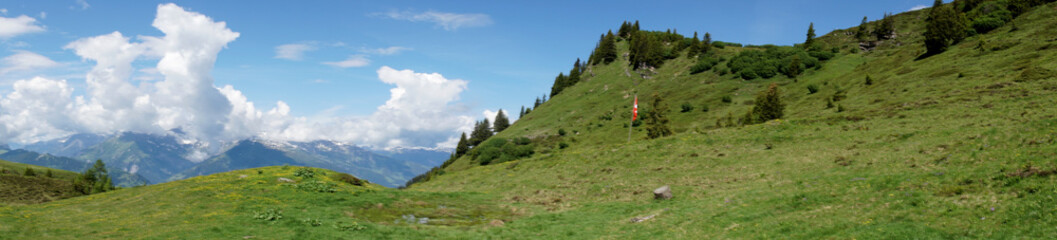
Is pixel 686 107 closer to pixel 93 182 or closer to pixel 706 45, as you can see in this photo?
pixel 706 45

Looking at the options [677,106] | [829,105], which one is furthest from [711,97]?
[829,105]

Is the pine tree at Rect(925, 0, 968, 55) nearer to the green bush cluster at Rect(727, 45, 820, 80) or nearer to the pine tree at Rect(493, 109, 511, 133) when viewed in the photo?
the green bush cluster at Rect(727, 45, 820, 80)

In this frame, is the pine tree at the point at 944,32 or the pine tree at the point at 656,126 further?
the pine tree at the point at 944,32

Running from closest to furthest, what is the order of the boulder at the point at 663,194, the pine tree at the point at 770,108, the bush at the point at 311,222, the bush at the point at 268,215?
the bush at the point at 311,222 → the bush at the point at 268,215 → the boulder at the point at 663,194 → the pine tree at the point at 770,108

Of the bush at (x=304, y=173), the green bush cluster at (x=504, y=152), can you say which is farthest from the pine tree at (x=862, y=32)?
the bush at (x=304, y=173)

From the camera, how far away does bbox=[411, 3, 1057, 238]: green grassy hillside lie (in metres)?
17.4

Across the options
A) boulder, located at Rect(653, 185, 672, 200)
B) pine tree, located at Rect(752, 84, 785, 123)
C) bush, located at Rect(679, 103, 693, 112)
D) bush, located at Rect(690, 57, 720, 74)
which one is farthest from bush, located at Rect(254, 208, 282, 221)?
bush, located at Rect(690, 57, 720, 74)

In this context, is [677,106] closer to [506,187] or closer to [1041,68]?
[1041,68]

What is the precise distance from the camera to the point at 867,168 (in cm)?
2862

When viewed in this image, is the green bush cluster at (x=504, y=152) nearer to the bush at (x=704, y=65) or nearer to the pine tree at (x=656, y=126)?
the pine tree at (x=656, y=126)

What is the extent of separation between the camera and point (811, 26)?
15662 centimetres

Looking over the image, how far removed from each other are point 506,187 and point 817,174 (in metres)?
27.7

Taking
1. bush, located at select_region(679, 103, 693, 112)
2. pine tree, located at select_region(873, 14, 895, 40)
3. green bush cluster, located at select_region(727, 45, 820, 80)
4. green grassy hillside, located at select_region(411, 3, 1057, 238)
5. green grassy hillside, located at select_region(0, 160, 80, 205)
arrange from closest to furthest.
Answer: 1. green grassy hillside, located at select_region(411, 3, 1057, 238)
2. green grassy hillside, located at select_region(0, 160, 80, 205)
3. bush, located at select_region(679, 103, 693, 112)
4. green bush cluster, located at select_region(727, 45, 820, 80)
5. pine tree, located at select_region(873, 14, 895, 40)

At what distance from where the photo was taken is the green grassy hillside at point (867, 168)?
17422 mm
